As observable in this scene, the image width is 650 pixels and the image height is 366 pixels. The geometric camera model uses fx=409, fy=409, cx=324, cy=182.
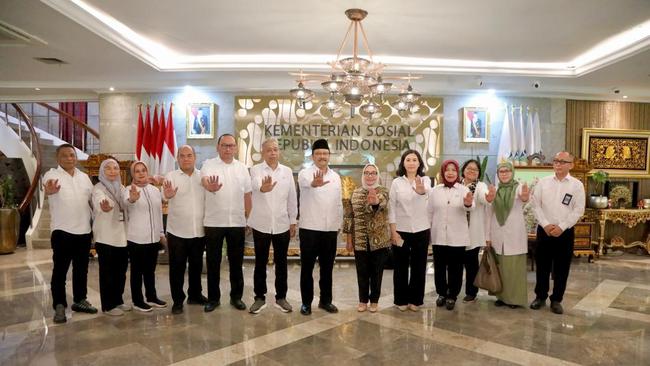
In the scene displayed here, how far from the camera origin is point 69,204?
3.64m

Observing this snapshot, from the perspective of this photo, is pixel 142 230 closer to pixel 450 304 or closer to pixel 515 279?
pixel 450 304

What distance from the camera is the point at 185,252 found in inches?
152

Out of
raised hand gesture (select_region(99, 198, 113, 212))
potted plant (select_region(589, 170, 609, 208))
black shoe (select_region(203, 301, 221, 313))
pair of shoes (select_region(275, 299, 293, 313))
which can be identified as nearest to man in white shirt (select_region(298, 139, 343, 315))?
pair of shoes (select_region(275, 299, 293, 313))

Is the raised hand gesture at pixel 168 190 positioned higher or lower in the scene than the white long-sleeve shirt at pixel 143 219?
higher

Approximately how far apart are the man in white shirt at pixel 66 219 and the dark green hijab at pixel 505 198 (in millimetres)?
3926

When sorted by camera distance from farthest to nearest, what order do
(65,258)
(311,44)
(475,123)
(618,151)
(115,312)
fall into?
(618,151)
(475,123)
(311,44)
(115,312)
(65,258)

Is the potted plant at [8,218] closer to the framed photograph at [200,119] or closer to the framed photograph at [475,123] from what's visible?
the framed photograph at [200,119]

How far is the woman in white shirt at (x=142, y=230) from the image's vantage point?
12.5 feet

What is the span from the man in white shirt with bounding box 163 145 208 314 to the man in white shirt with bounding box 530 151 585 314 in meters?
3.35

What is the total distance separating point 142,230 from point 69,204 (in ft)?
2.12

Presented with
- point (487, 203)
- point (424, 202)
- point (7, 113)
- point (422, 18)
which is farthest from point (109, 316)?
point (7, 113)

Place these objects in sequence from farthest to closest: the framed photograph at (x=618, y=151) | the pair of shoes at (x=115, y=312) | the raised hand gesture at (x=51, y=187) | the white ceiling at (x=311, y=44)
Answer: the framed photograph at (x=618, y=151)
the white ceiling at (x=311, y=44)
the pair of shoes at (x=115, y=312)
the raised hand gesture at (x=51, y=187)

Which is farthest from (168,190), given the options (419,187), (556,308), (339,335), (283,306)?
(556,308)

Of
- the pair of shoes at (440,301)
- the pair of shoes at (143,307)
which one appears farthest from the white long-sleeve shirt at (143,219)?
the pair of shoes at (440,301)
